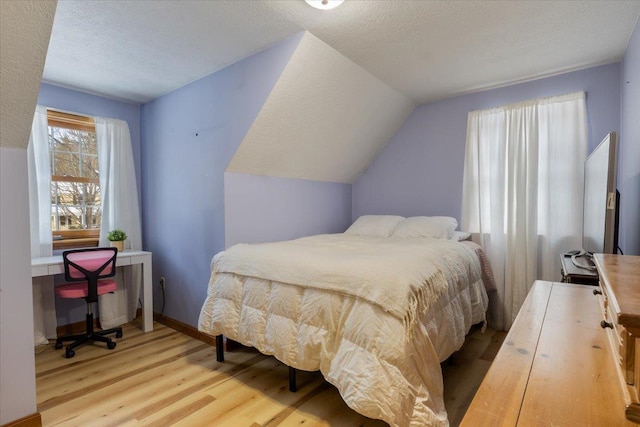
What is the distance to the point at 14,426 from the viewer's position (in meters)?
1.58

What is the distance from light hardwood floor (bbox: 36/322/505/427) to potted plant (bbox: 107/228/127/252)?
941 millimetres

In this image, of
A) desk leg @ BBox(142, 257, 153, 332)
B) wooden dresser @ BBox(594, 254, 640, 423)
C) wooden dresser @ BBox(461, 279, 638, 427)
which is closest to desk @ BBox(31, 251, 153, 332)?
desk leg @ BBox(142, 257, 153, 332)

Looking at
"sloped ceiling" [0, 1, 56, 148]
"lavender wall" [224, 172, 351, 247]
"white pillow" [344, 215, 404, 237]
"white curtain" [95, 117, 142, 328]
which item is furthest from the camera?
"white pillow" [344, 215, 404, 237]

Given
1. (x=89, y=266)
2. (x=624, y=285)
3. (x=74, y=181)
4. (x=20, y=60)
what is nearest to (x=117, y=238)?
(x=89, y=266)

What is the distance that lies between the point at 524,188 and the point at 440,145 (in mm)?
937

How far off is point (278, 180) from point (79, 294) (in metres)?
1.88

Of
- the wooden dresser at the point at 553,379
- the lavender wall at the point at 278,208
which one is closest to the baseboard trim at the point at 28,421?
the lavender wall at the point at 278,208

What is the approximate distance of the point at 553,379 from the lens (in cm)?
78

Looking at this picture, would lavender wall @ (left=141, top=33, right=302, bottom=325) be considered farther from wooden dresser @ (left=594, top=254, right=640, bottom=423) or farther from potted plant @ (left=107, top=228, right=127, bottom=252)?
wooden dresser @ (left=594, top=254, right=640, bottom=423)

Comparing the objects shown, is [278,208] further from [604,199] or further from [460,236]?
[604,199]

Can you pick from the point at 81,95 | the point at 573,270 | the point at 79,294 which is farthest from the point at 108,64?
the point at 573,270

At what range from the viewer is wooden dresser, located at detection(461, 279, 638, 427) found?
0.65 meters

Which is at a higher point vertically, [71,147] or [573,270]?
[71,147]

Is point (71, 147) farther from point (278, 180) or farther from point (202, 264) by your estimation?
point (278, 180)
